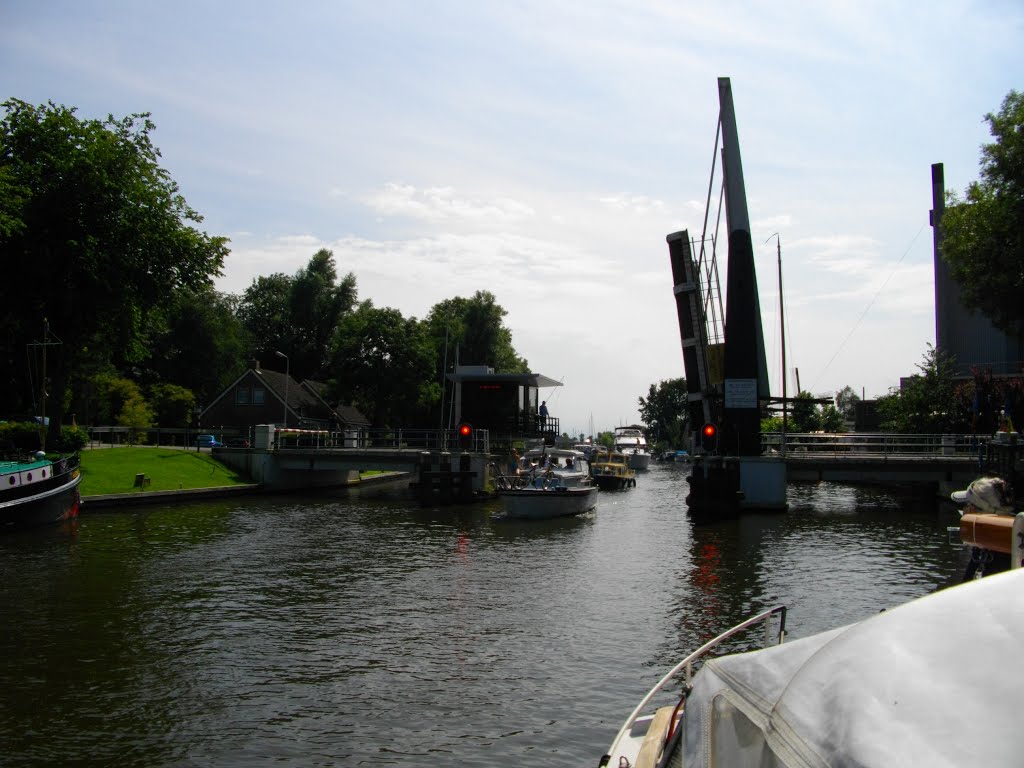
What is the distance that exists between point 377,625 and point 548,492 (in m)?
17.4

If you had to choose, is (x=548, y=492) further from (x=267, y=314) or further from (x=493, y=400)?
(x=267, y=314)

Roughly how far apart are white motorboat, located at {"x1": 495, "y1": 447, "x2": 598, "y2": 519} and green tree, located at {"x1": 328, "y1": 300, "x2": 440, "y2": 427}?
921 inches

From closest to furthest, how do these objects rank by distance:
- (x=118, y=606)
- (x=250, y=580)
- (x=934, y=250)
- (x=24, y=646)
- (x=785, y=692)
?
(x=785, y=692), (x=24, y=646), (x=118, y=606), (x=250, y=580), (x=934, y=250)

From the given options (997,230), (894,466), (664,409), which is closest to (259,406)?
(894,466)

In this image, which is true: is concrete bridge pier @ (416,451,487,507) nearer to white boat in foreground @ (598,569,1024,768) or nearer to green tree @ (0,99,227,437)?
green tree @ (0,99,227,437)

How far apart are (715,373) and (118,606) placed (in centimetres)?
2554

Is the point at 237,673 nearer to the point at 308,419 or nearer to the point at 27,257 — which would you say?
the point at 27,257

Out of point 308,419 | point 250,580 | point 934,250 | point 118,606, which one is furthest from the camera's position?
point 308,419

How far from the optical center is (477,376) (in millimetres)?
52000

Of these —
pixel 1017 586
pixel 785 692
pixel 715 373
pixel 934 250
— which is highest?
pixel 934 250

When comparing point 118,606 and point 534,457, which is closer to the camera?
point 118,606

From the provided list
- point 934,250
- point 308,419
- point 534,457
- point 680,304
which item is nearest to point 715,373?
point 680,304

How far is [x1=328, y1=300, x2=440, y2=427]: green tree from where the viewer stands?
5897 centimetres

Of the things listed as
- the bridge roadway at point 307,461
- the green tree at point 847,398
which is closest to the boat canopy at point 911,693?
the bridge roadway at point 307,461
